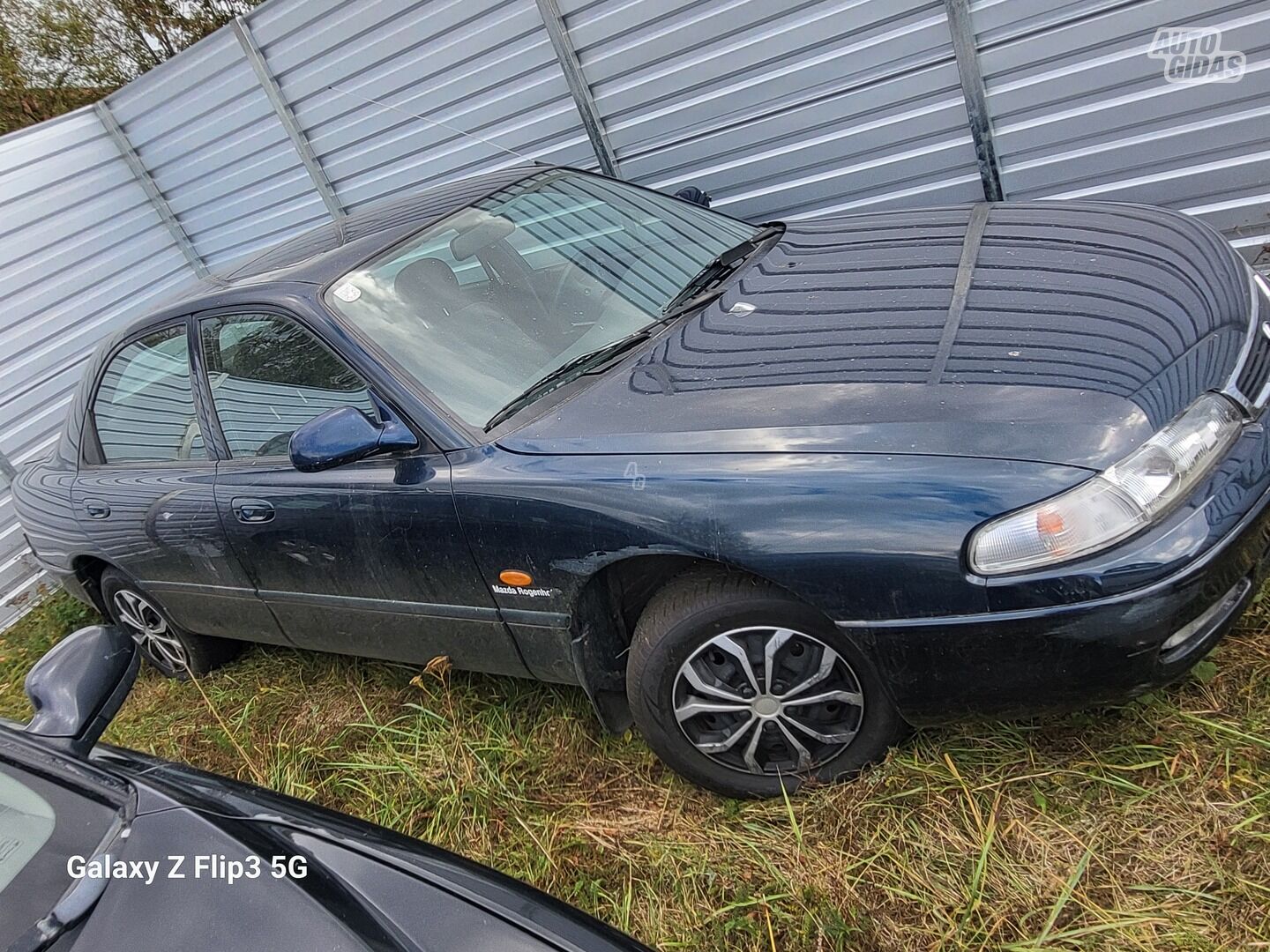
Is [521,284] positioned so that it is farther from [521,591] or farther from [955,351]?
[955,351]

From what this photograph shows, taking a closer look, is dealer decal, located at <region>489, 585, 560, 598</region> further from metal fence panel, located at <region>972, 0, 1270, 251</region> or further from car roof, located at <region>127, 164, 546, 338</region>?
metal fence panel, located at <region>972, 0, 1270, 251</region>

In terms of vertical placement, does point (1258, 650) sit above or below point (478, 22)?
below

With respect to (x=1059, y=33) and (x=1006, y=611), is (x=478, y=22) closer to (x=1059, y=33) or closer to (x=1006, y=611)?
(x=1059, y=33)

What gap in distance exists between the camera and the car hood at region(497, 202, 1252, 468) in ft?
6.21

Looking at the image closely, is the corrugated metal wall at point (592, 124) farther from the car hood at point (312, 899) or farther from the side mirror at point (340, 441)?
the car hood at point (312, 899)

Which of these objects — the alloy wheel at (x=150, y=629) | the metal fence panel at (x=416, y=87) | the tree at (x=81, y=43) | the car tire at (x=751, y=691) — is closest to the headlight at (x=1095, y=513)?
the car tire at (x=751, y=691)

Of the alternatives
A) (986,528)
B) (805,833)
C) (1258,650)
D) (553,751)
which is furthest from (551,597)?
(1258,650)

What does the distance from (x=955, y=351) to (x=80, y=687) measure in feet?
6.96

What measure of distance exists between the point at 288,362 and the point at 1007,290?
211 centimetres

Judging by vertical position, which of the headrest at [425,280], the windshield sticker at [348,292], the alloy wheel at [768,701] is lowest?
the alloy wheel at [768,701]

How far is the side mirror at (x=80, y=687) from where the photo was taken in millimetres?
1860

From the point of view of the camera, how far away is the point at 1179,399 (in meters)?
1.89

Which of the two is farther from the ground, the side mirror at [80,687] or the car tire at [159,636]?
the side mirror at [80,687]

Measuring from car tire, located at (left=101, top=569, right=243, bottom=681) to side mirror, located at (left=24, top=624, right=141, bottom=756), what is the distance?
1.64 m
